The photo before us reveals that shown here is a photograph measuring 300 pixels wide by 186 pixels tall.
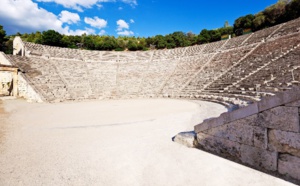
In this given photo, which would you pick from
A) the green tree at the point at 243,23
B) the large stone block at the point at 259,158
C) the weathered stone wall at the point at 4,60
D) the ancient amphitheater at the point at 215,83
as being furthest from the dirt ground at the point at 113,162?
the green tree at the point at 243,23

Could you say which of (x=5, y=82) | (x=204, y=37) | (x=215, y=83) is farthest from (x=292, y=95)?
(x=204, y=37)

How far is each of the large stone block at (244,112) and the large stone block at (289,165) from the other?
1015 mm

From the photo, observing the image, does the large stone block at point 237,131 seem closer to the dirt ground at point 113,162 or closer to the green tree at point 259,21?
the dirt ground at point 113,162

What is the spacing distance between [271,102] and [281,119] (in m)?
0.38

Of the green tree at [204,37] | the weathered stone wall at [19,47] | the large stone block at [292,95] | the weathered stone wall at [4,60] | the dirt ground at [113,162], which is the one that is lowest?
the dirt ground at [113,162]

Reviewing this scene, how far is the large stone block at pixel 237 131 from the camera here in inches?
167

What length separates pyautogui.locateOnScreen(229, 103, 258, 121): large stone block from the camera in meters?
4.15

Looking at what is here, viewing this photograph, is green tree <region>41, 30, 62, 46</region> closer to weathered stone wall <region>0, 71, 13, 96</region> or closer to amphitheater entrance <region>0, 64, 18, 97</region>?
amphitheater entrance <region>0, 64, 18, 97</region>

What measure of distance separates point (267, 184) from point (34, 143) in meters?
7.03

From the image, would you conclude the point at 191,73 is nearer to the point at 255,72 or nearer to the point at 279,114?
the point at 255,72

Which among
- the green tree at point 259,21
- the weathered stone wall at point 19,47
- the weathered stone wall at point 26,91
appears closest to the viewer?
the weathered stone wall at point 26,91

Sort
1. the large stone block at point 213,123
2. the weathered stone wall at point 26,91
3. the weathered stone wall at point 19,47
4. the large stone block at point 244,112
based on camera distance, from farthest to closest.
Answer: the weathered stone wall at point 19,47, the weathered stone wall at point 26,91, the large stone block at point 213,123, the large stone block at point 244,112

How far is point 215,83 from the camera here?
854 inches

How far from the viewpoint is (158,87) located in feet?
91.6
